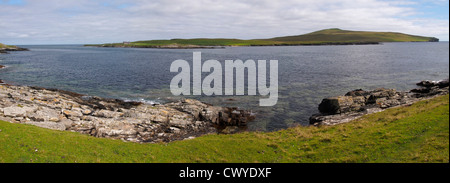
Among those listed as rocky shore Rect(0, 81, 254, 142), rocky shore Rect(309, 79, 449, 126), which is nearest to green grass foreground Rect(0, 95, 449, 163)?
rocky shore Rect(0, 81, 254, 142)

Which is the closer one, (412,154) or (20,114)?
(412,154)

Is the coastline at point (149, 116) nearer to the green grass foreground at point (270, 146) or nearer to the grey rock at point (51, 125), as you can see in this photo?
the grey rock at point (51, 125)

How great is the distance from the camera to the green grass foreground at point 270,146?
19219 mm

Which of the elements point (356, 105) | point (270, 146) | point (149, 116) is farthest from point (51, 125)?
point (356, 105)

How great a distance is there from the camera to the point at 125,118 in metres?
33.6

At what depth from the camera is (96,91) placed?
59.0m

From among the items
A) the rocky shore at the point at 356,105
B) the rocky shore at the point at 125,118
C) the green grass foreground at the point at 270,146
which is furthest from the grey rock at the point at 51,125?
the rocky shore at the point at 356,105

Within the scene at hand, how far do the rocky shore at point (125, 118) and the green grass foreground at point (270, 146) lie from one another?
5.19 m

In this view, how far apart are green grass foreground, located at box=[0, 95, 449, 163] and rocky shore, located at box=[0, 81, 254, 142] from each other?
5190 millimetres

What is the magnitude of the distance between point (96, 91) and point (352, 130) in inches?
2119

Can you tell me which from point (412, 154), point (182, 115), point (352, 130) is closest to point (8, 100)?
point (182, 115)

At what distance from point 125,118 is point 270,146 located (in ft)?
65.0
